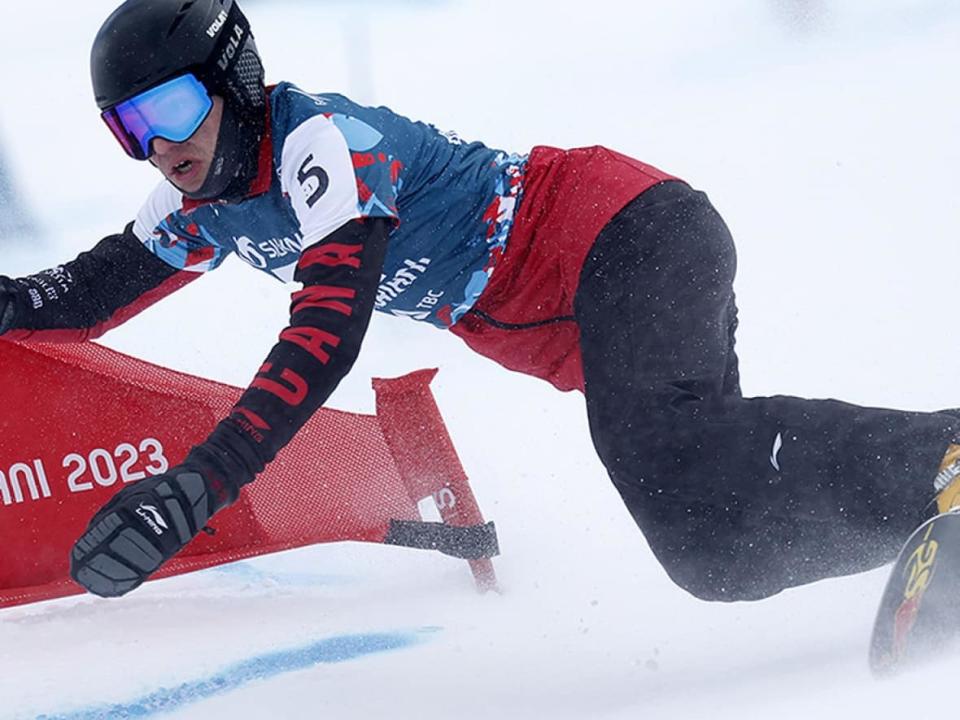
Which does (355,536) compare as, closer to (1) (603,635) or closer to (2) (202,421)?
(2) (202,421)

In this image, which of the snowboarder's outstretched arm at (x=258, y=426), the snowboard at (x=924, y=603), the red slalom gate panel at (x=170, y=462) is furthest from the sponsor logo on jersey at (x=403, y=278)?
the snowboard at (x=924, y=603)

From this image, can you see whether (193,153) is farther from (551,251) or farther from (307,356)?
(551,251)

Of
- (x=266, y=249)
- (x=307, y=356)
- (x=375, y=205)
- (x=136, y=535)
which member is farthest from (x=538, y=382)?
(x=136, y=535)

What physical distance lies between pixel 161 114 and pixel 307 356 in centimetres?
50

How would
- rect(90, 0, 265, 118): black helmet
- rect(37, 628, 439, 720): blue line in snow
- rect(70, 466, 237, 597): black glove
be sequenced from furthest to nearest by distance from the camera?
rect(37, 628, 439, 720): blue line in snow
rect(90, 0, 265, 118): black helmet
rect(70, 466, 237, 597): black glove

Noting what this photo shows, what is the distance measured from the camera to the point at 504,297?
2.48 m

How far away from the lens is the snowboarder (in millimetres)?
1964

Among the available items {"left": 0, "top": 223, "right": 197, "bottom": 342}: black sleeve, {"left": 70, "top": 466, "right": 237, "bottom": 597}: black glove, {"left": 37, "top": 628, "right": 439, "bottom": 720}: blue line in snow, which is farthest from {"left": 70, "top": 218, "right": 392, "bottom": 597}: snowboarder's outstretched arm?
{"left": 0, "top": 223, "right": 197, "bottom": 342}: black sleeve

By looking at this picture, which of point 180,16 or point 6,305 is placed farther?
point 6,305

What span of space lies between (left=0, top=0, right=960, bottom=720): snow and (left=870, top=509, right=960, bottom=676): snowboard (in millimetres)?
89

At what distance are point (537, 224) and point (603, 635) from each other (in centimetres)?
87

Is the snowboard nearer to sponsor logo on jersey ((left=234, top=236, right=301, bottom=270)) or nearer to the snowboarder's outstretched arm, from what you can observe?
the snowboarder's outstretched arm

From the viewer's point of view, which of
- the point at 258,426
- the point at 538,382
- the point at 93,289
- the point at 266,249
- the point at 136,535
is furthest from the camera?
the point at 538,382

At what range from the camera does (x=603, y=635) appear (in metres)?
2.58
